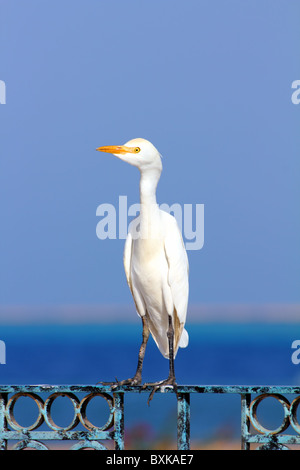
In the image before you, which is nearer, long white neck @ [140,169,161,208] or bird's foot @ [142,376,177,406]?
bird's foot @ [142,376,177,406]

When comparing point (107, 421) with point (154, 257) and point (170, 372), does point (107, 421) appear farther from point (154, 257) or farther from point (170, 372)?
point (154, 257)

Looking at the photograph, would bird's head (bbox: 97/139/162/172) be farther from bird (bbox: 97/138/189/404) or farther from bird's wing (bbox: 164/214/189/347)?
bird's wing (bbox: 164/214/189/347)

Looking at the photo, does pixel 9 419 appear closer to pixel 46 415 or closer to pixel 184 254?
pixel 46 415

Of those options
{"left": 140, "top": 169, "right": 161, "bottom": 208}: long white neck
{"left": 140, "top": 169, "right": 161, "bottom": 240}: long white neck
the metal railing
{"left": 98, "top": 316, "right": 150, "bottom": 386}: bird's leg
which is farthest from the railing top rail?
{"left": 140, "top": 169, "right": 161, "bottom": 208}: long white neck

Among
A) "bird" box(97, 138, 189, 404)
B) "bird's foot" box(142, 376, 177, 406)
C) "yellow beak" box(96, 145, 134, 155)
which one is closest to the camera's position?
"bird's foot" box(142, 376, 177, 406)

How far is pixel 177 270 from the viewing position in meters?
4.41

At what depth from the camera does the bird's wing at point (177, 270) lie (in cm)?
441

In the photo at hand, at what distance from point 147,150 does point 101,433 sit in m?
1.77

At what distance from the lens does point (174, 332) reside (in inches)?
185

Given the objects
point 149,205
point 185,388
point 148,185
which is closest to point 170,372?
point 185,388

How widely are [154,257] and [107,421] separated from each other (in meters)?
1.35

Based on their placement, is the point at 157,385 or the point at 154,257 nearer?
the point at 157,385

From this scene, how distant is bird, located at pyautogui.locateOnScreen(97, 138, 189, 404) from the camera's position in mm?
4324
